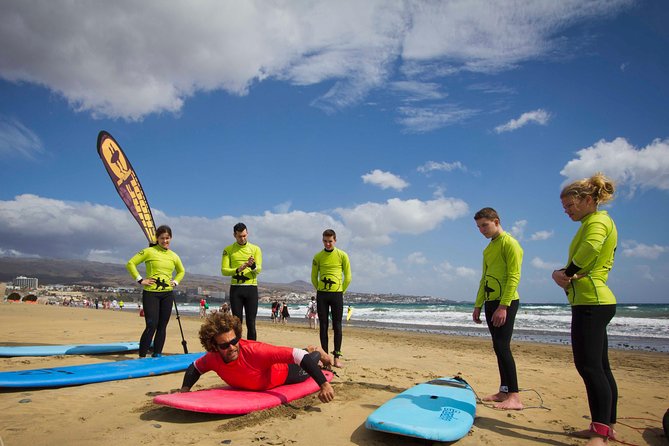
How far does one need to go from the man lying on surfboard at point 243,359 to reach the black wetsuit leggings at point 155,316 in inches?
98.5

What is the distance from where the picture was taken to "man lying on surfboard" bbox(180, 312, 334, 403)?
3246 millimetres

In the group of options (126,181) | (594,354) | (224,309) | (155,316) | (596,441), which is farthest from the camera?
(224,309)

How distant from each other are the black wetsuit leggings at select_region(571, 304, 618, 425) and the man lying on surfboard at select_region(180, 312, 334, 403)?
195 centimetres

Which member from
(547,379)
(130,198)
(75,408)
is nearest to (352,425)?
(75,408)

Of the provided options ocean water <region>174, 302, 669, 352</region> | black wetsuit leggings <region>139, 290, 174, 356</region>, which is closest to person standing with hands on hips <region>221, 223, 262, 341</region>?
black wetsuit leggings <region>139, 290, 174, 356</region>

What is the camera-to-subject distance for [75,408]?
11.6 ft

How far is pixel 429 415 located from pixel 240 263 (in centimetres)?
369

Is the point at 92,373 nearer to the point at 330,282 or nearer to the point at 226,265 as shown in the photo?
the point at 226,265

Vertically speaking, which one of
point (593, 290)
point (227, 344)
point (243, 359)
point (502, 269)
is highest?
point (502, 269)

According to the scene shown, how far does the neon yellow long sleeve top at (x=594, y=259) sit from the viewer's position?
2902 mm

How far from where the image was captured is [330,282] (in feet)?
19.3

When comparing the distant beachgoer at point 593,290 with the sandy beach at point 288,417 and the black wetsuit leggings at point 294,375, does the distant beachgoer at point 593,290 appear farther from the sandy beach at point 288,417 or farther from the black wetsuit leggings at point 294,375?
the black wetsuit leggings at point 294,375

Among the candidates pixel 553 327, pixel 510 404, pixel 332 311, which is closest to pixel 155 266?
pixel 332 311

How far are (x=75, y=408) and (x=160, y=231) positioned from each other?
2879 millimetres
